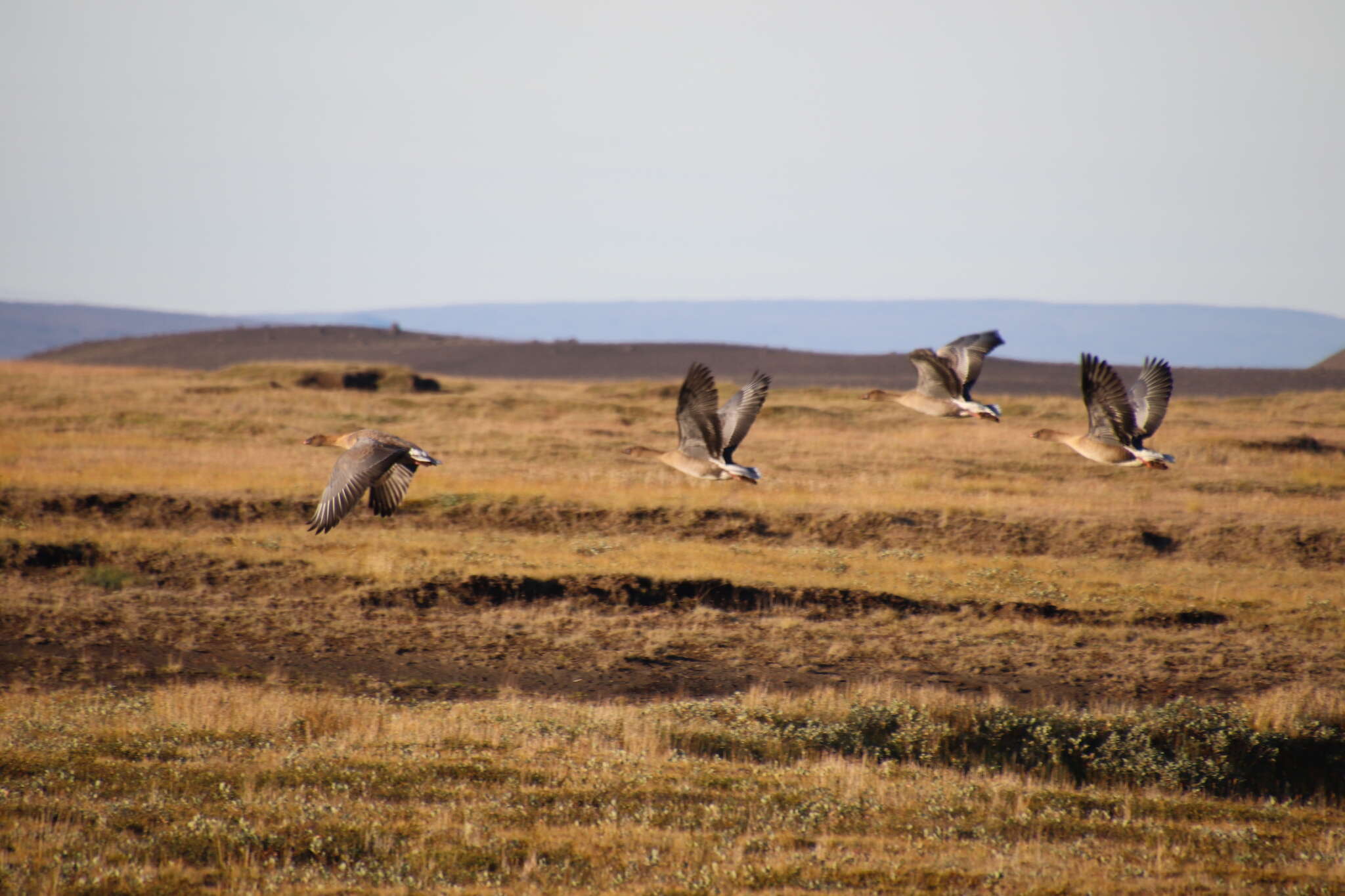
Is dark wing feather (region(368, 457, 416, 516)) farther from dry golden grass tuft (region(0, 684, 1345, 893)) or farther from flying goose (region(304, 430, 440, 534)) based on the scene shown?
dry golden grass tuft (region(0, 684, 1345, 893))

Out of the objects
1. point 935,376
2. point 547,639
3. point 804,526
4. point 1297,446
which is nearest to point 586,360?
point 1297,446

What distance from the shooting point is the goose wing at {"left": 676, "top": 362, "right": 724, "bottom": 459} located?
40.9 feet

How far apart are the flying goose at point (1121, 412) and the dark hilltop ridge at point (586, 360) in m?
60.5

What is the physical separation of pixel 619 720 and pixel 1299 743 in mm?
7667

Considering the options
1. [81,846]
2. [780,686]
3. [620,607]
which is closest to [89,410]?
[620,607]

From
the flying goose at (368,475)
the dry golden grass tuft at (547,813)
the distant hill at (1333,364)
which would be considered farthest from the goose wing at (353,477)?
the distant hill at (1333,364)

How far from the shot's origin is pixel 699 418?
42.3ft

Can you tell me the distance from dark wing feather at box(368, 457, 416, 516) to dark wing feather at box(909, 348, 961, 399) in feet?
19.1

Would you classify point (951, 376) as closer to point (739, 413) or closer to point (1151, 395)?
point (1151, 395)

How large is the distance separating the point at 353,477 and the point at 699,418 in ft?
12.8

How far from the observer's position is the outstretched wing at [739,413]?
43.2ft

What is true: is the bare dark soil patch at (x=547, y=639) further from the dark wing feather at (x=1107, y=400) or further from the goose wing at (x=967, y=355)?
the goose wing at (x=967, y=355)

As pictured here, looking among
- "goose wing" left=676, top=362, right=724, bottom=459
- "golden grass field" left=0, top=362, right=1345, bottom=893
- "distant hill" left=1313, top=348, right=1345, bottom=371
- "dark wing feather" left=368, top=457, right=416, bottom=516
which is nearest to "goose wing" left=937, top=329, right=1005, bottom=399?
"goose wing" left=676, top=362, right=724, bottom=459

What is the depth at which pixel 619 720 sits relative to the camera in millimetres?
13562
